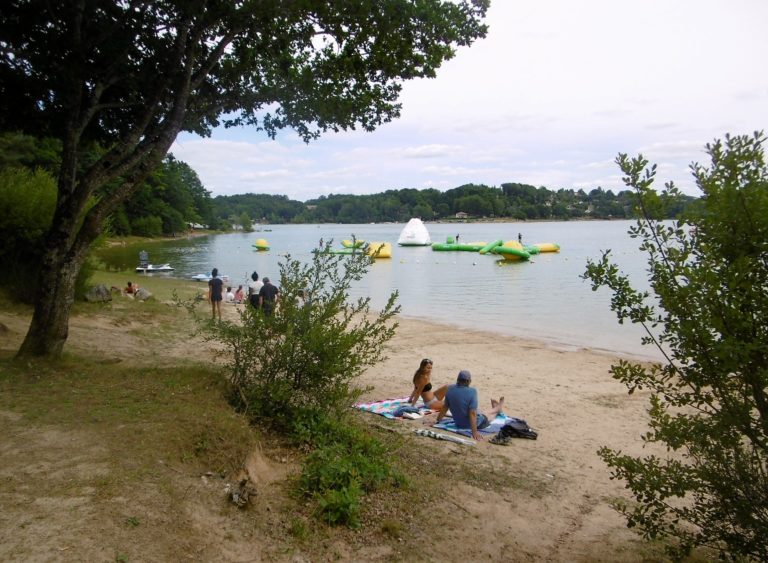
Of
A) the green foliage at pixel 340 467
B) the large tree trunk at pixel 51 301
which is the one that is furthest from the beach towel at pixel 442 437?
the large tree trunk at pixel 51 301

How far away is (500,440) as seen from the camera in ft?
23.7

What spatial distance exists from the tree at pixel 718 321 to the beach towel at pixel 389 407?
15.1ft

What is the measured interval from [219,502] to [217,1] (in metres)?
A: 5.78

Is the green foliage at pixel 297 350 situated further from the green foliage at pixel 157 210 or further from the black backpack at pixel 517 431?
the green foliage at pixel 157 210

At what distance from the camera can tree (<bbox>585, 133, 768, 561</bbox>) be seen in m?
3.24

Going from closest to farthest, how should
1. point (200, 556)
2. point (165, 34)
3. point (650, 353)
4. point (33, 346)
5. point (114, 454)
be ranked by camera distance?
point (200, 556)
point (114, 454)
point (33, 346)
point (165, 34)
point (650, 353)

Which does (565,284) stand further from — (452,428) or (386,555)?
(386,555)

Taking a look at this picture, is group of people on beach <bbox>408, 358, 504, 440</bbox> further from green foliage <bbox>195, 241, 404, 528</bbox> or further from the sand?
green foliage <bbox>195, 241, 404, 528</bbox>

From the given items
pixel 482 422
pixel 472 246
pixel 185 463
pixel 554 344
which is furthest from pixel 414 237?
pixel 185 463

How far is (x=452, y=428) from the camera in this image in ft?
25.1

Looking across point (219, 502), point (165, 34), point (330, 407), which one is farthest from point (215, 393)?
point (165, 34)

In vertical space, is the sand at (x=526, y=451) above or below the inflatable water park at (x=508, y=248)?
below

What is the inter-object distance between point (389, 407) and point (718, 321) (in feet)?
19.2

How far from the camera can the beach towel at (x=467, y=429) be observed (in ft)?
24.7
